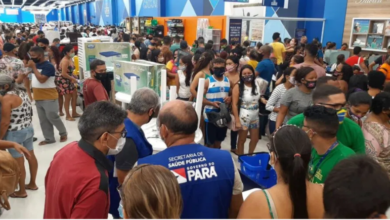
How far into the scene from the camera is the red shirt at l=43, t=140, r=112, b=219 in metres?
1.42

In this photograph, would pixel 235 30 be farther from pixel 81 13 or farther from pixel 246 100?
pixel 81 13

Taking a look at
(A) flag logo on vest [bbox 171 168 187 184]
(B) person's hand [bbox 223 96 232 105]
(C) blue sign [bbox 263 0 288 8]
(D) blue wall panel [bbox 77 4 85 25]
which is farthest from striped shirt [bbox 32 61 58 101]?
(D) blue wall panel [bbox 77 4 85 25]

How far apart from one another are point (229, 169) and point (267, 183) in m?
1.53

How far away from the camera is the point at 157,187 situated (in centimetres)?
112

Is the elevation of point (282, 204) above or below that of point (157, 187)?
below

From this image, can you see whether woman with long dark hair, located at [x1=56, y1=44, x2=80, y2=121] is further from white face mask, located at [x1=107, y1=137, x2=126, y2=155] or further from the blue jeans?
white face mask, located at [x1=107, y1=137, x2=126, y2=155]

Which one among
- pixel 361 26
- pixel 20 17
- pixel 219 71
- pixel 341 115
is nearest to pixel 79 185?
pixel 341 115

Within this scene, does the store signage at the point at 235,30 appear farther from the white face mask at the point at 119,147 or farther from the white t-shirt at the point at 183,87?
the white face mask at the point at 119,147

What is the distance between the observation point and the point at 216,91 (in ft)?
12.9

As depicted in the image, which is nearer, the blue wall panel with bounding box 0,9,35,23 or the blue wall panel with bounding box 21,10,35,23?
the blue wall panel with bounding box 0,9,35,23

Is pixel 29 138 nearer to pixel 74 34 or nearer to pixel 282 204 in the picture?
pixel 282 204

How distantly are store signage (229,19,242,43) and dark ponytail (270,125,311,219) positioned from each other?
307 inches

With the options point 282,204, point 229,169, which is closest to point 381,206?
point 282,204

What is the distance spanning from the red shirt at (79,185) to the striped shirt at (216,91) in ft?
8.05
